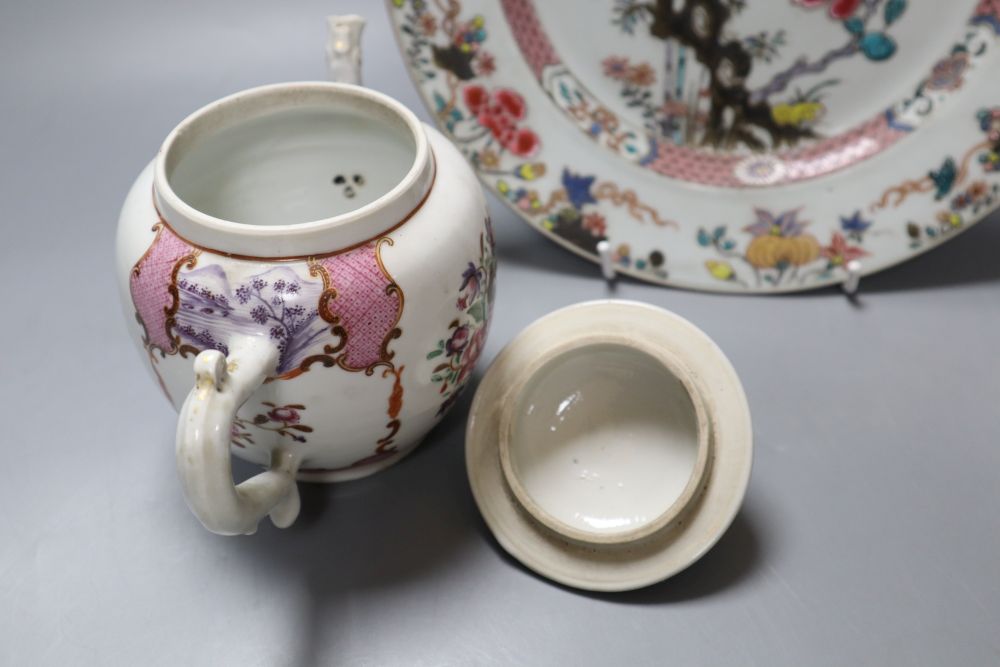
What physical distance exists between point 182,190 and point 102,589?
16.5 inches

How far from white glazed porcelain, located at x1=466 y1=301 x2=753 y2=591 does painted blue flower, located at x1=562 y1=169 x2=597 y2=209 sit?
0.33 meters

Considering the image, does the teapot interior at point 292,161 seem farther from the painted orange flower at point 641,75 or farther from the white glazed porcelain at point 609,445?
the painted orange flower at point 641,75

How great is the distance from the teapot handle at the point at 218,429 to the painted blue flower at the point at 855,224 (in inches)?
31.5

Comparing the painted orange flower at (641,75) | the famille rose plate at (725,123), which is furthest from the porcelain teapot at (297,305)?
the painted orange flower at (641,75)

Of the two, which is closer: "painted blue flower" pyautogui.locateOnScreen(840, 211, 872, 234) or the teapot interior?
the teapot interior

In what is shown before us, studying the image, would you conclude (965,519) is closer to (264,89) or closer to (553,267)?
(553,267)

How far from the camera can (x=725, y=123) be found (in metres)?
1.46

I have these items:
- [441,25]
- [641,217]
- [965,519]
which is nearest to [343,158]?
[441,25]

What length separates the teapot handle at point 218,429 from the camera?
847 millimetres

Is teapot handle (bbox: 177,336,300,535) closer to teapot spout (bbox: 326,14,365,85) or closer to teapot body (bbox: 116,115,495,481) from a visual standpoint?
teapot body (bbox: 116,115,495,481)

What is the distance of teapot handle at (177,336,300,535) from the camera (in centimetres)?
85

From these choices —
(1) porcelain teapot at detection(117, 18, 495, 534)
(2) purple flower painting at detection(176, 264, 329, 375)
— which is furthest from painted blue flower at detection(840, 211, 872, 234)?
(2) purple flower painting at detection(176, 264, 329, 375)

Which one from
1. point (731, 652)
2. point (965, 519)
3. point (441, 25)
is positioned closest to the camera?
point (731, 652)

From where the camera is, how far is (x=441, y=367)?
1.04 m
